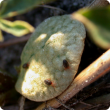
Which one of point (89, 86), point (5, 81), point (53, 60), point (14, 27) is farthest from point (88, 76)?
point (14, 27)

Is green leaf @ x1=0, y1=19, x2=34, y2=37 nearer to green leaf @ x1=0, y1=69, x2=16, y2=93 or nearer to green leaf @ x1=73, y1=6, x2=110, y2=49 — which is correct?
green leaf @ x1=0, y1=69, x2=16, y2=93

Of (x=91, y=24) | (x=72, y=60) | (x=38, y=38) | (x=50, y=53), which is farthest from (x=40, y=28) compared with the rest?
(x=91, y=24)

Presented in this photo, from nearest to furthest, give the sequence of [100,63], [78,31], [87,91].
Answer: [100,63]
[78,31]
[87,91]

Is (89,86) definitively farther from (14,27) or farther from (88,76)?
(14,27)

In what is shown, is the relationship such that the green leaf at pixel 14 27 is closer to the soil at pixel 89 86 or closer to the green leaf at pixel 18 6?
the green leaf at pixel 18 6

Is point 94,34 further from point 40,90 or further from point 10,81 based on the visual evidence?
point 10,81
